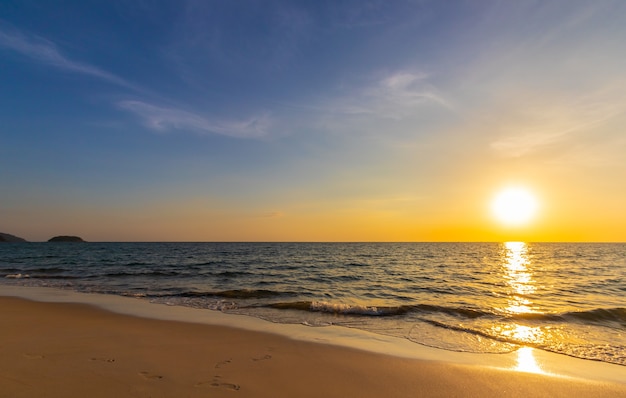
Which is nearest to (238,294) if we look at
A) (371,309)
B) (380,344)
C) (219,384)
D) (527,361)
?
(371,309)

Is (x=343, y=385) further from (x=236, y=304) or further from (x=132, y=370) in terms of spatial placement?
(x=236, y=304)

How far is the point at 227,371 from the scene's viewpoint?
20.4 ft

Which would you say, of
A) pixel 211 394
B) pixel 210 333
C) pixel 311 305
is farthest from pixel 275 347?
pixel 311 305

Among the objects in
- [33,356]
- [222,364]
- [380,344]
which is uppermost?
[33,356]

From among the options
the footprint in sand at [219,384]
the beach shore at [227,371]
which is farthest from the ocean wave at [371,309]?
the footprint in sand at [219,384]

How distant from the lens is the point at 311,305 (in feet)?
47.5

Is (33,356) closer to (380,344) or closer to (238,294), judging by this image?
(380,344)

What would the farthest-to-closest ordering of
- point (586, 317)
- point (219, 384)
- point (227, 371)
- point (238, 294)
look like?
point (238, 294)
point (586, 317)
point (227, 371)
point (219, 384)

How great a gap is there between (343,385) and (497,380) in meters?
2.91

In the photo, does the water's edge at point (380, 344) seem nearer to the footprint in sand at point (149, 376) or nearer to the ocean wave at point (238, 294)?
the ocean wave at point (238, 294)

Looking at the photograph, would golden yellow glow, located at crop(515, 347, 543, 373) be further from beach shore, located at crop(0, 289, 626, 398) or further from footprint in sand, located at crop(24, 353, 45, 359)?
footprint in sand, located at crop(24, 353, 45, 359)

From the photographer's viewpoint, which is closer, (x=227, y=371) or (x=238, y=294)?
(x=227, y=371)

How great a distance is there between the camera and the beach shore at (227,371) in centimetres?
538

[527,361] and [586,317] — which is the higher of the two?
[527,361]
